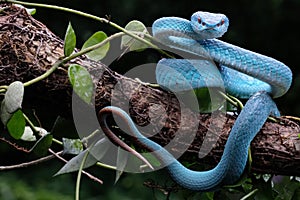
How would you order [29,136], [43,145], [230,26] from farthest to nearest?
1. [230,26]
2. [29,136]
3. [43,145]

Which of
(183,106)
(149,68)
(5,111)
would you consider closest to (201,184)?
(183,106)

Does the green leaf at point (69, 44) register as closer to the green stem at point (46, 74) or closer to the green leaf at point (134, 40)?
the green stem at point (46, 74)

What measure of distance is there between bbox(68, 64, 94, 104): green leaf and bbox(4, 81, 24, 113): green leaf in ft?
0.26

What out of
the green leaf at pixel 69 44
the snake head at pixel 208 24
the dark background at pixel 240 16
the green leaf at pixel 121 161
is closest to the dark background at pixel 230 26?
the dark background at pixel 240 16

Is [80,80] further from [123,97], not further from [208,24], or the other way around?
[208,24]

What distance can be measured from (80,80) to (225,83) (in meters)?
0.30

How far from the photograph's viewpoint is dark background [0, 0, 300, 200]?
162 inches

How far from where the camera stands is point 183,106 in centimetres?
110

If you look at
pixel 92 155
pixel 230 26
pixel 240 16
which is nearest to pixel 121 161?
pixel 92 155

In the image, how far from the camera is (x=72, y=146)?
3.89 feet

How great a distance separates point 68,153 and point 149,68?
218 mm

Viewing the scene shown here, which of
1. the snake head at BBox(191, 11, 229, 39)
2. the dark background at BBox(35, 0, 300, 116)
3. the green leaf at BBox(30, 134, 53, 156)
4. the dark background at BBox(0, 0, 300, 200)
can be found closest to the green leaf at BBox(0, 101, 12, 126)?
the green leaf at BBox(30, 134, 53, 156)

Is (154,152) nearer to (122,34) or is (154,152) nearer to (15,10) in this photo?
(122,34)

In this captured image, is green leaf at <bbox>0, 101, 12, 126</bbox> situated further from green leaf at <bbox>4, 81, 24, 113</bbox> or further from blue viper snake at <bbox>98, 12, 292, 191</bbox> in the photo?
blue viper snake at <bbox>98, 12, 292, 191</bbox>
